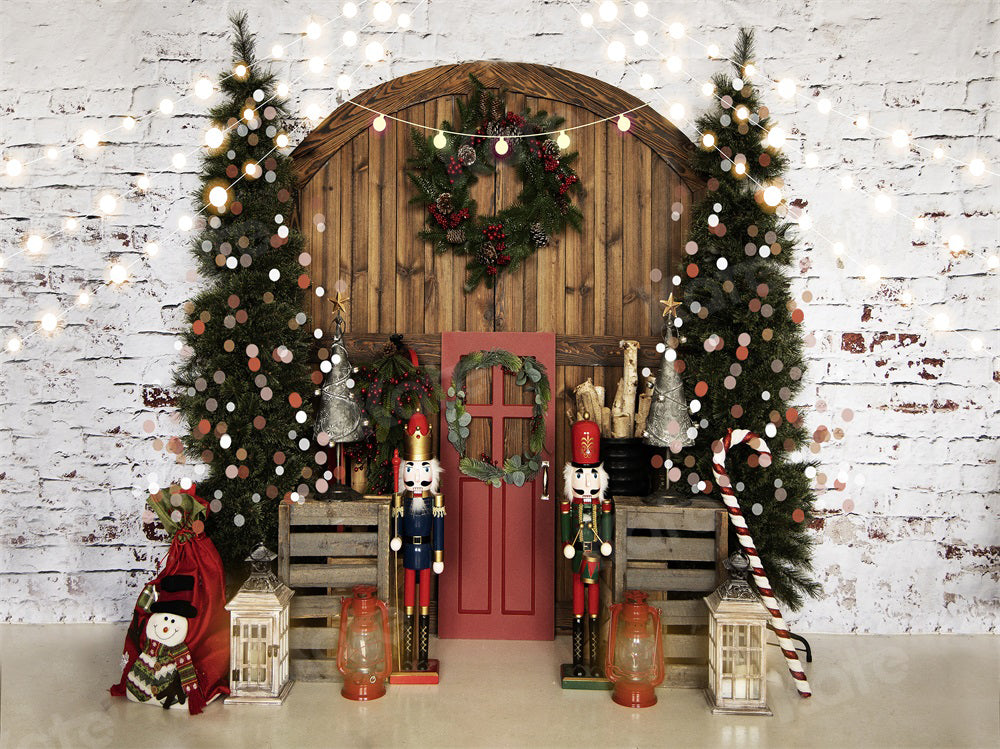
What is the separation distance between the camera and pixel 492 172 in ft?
11.7

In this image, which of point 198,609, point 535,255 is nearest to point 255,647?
point 198,609

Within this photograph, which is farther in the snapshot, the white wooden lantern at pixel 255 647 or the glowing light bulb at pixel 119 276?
the glowing light bulb at pixel 119 276

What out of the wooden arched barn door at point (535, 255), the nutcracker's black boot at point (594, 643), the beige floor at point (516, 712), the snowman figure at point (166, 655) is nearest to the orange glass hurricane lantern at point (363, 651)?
the beige floor at point (516, 712)

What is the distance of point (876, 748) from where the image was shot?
2.54m

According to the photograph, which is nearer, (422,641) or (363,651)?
(363,651)

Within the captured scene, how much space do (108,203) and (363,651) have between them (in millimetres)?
2143

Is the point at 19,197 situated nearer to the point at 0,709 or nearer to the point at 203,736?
the point at 0,709

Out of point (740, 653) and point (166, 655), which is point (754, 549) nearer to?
point (740, 653)

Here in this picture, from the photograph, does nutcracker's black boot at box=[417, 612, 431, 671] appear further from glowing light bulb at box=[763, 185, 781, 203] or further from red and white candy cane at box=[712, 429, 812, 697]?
glowing light bulb at box=[763, 185, 781, 203]

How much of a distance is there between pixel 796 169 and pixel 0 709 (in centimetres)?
389

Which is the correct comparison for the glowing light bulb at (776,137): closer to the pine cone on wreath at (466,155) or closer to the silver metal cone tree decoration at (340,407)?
the pine cone on wreath at (466,155)

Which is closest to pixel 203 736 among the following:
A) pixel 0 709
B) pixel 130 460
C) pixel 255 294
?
pixel 0 709

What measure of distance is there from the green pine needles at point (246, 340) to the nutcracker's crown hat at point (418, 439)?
49 centimetres

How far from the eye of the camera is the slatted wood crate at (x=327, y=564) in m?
3.07
